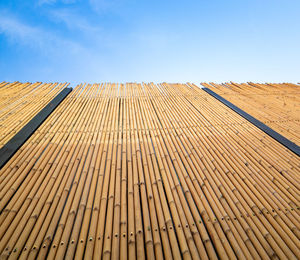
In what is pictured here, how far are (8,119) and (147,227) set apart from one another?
2.98m

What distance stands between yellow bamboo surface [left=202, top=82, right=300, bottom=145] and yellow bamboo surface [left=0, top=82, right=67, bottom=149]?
170 inches

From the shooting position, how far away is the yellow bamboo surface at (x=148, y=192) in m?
1.17

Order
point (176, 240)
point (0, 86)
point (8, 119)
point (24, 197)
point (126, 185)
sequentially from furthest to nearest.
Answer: point (0, 86)
point (8, 119)
point (126, 185)
point (24, 197)
point (176, 240)

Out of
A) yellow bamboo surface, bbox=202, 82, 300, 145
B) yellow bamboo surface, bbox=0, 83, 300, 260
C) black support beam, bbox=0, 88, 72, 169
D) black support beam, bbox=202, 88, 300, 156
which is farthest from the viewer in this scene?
yellow bamboo surface, bbox=202, 82, 300, 145

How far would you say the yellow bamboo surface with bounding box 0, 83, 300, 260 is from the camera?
1170mm

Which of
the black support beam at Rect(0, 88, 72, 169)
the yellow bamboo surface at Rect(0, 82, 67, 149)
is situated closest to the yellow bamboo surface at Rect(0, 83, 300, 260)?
the black support beam at Rect(0, 88, 72, 169)

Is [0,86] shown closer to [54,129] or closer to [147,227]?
[54,129]

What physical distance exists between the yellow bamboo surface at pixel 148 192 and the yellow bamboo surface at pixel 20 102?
1.41ft

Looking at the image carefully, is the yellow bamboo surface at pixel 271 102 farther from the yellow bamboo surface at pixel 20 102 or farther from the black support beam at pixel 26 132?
the yellow bamboo surface at pixel 20 102

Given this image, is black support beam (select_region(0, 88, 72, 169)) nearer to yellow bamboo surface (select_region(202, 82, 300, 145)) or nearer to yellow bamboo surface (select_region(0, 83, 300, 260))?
yellow bamboo surface (select_region(0, 83, 300, 260))

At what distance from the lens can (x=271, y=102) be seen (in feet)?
13.0

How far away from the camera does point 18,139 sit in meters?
2.13

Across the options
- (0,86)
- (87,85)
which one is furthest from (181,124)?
(0,86)

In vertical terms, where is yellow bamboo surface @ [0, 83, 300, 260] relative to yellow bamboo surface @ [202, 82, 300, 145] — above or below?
below
